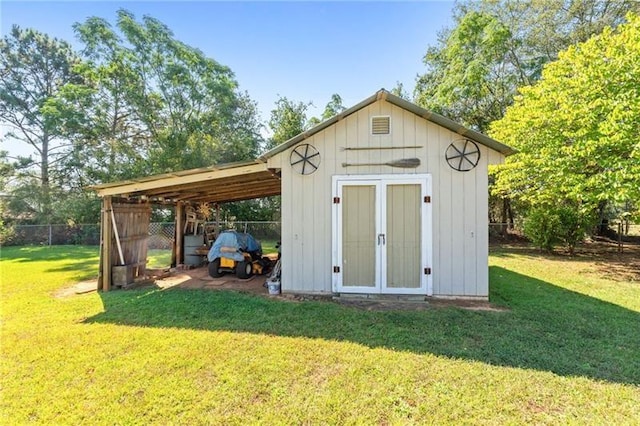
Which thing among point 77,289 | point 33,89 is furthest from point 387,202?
point 33,89

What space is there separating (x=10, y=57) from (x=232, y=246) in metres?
23.8

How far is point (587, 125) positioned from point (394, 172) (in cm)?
549

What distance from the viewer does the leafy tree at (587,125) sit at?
634cm

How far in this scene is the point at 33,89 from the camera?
19.8 metres

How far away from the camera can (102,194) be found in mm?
6055

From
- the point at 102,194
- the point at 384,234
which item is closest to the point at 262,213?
the point at 102,194

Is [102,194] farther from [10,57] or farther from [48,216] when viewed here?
[10,57]

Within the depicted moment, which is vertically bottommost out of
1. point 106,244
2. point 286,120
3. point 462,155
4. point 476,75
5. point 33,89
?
point 106,244

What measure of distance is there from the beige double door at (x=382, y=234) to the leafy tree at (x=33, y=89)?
2052cm

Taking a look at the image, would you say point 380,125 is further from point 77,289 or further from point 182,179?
point 77,289

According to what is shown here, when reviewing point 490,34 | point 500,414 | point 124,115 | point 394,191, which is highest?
point 490,34

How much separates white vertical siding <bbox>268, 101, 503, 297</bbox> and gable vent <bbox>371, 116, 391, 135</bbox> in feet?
0.25

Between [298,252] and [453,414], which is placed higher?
[298,252]

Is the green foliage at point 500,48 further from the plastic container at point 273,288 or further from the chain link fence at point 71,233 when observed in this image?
the plastic container at point 273,288
